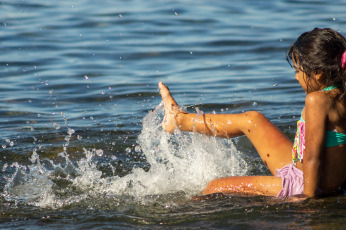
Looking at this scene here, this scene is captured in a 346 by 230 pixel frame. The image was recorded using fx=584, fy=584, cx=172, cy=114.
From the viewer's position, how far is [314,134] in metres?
3.46

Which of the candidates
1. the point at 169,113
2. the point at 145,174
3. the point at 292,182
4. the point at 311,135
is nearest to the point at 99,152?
the point at 145,174

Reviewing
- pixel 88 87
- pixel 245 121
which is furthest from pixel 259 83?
pixel 245 121

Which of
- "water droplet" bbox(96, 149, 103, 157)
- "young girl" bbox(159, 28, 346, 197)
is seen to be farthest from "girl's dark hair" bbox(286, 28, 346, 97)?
"water droplet" bbox(96, 149, 103, 157)

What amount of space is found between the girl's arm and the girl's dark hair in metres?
0.19

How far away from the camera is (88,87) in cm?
755

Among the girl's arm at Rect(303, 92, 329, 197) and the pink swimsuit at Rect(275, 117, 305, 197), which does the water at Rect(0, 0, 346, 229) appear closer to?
the pink swimsuit at Rect(275, 117, 305, 197)

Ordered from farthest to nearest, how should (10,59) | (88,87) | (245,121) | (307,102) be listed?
(10,59), (88,87), (245,121), (307,102)

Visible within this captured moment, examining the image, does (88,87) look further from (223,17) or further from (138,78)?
(223,17)

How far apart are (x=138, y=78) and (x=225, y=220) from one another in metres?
4.48

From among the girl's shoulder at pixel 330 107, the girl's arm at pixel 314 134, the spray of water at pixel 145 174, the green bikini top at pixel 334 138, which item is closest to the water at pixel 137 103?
the spray of water at pixel 145 174

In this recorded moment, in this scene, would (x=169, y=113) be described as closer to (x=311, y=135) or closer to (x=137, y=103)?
(x=311, y=135)

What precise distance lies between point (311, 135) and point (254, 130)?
2.09 ft

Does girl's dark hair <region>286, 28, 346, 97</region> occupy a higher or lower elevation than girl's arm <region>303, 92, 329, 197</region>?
higher

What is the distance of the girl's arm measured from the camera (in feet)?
11.3
